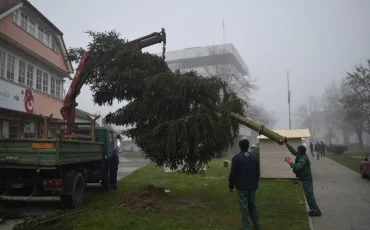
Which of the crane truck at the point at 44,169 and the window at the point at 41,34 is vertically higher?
the window at the point at 41,34

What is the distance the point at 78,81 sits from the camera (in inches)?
433

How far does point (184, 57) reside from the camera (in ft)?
262

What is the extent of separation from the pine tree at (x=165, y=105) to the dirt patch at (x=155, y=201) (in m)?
0.93

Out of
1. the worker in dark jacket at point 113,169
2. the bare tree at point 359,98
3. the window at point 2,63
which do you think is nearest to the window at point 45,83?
the window at point 2,63

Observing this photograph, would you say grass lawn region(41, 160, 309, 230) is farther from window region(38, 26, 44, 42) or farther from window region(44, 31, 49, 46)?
window region(44, 31, 49, 46)

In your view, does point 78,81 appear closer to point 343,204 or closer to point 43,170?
point 43,170

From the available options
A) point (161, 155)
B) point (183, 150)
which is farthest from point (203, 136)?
point (161, 155)

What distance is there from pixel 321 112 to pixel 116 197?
299ft

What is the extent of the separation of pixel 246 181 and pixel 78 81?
7.37 metres

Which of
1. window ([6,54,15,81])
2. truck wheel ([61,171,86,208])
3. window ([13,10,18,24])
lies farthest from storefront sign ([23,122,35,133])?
truck wheel ([61,171,86,208])

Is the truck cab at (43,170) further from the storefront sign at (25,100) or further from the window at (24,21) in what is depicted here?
the window at (24,21)

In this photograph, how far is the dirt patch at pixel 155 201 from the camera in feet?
27.2

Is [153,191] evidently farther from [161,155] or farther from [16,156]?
[16,156]

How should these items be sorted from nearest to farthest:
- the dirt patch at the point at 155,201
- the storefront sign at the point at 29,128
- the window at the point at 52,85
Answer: the dirt patch at the point at 155,201, the storefront sign at the point at 29,128, the window at the point at 52,85
